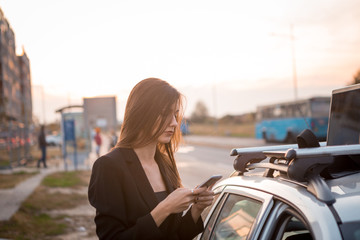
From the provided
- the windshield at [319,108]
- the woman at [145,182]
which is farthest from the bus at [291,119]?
the woman at [145,182]

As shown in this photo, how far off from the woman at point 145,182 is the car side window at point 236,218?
22 cm

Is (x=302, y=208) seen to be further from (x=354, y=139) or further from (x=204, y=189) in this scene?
(x=354, y=139)

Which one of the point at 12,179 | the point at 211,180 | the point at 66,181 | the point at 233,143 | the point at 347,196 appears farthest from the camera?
the point at 233,143

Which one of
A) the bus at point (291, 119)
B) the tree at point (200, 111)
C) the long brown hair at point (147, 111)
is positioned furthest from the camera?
the tree at point (200, 111)

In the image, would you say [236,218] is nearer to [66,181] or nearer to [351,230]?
[351,230]

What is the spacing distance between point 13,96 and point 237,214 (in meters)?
70.1

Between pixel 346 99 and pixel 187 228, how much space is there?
1.43 metres

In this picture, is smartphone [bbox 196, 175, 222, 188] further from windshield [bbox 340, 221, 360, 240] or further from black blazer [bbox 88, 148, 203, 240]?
windshield [bbox 340, 221, 360, 240]

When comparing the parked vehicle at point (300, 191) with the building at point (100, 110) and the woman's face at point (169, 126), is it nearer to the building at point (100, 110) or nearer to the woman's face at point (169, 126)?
the woman's face at point (169, 126)

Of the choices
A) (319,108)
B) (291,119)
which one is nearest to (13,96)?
(291,119)

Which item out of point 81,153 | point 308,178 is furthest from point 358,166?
point 81,153

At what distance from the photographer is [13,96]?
224 feet

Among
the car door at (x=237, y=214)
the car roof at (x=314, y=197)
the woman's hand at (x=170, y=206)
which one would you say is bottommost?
the car door at (x=237, y=214)

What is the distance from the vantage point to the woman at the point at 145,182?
6.93 feet
